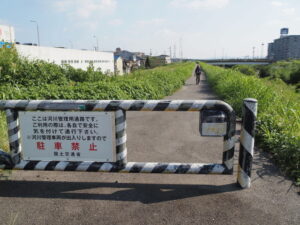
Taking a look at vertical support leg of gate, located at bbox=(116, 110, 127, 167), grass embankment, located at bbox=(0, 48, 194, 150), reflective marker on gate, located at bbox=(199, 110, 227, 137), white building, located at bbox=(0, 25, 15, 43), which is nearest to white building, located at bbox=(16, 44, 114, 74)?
white building, located at bbox=(0, 25, 15, 43)

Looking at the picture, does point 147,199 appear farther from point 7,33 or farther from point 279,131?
point 7,33

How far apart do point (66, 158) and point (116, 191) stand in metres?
0.81

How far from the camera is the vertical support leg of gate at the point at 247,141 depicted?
3049 mm

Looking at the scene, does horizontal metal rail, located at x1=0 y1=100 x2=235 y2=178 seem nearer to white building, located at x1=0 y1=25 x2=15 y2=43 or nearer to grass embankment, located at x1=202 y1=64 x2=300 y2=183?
grass embankment, located at x1=202 y1=64 x2=300 y2=183

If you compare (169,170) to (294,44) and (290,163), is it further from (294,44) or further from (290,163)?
(294,44)

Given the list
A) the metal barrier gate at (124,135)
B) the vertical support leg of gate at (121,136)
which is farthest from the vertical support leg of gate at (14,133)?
the vertical support leg of gate at (121,136)

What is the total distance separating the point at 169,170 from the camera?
3236 millimetres

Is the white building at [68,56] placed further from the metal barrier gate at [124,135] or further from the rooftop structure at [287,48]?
the rooftop structure at [287,48]

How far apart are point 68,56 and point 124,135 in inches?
1489

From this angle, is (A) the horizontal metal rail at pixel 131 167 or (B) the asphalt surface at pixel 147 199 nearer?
(B) the asphalt surface at pixel 147 199

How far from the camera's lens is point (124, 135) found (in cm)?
325

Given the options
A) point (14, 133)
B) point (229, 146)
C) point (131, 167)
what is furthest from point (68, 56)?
point (229, 146)

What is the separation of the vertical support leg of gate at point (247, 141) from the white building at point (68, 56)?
60.4ft

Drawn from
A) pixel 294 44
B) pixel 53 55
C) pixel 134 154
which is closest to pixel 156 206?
pixel 134 154
